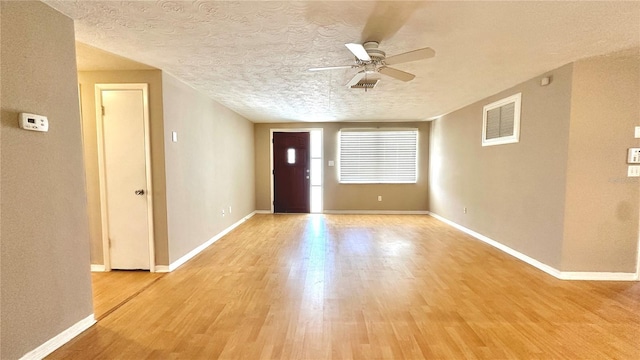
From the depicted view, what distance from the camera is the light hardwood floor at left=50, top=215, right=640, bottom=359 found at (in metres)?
1.87

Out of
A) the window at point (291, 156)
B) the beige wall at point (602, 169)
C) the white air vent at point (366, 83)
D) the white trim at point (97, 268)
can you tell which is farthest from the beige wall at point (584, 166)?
the white trim at point (97, 268)

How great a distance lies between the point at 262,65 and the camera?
2902 mm

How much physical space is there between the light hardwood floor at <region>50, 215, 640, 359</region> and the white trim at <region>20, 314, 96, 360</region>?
1.9 inches

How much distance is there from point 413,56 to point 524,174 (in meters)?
2.52

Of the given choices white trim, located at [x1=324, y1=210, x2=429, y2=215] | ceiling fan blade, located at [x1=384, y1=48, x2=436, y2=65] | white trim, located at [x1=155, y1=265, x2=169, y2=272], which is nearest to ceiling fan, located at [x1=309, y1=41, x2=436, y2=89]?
ceiling fan blade, located at [x1=384, y1=48, x2=436, y2=65]

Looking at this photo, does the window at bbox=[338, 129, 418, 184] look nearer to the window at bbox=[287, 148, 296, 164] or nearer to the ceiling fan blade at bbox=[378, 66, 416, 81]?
the window at bbox=[287, 148, 296, 164]

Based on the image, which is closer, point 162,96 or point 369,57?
point 369,57

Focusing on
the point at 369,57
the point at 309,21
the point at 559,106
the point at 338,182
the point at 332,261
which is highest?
the point at 309,21

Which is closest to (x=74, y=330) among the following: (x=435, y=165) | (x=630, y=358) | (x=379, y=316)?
(x=379, y=316)

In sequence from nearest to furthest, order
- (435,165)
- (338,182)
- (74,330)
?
(74,330) < (435,165) < (338,182)

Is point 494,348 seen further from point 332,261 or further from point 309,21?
point 309,21

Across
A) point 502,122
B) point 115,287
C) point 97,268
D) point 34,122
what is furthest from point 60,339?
point 502,122

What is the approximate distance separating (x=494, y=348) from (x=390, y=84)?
301cm

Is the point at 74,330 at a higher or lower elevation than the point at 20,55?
lower
